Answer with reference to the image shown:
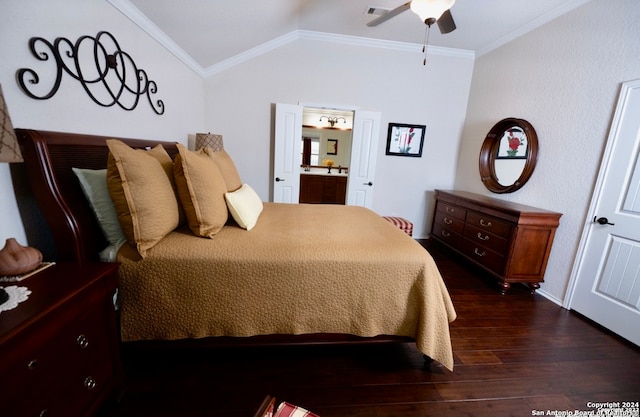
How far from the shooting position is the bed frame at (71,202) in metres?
1.11

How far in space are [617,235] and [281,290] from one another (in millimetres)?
2687

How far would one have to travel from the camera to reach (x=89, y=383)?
3.27 ft

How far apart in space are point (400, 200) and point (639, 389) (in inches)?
113

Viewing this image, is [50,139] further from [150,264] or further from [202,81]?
[202,81]

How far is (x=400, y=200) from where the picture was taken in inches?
159

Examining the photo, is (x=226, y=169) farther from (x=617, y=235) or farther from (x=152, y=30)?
(x=617, y=235)

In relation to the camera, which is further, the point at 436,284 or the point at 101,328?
the point at 436,284

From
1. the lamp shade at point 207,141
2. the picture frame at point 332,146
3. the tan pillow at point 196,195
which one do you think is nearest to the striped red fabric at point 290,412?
the tan pillow at point 196,195

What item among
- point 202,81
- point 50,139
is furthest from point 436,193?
point 50,139

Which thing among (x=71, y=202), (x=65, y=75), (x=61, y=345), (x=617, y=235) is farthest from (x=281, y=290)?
(x=617, y=235)

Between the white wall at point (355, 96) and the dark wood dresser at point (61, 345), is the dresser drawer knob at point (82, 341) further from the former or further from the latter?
the white wall at point (355, 96)

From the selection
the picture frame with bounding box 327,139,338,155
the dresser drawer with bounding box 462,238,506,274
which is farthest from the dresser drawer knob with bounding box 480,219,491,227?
the picture frame with bounding box 327,139,338,155

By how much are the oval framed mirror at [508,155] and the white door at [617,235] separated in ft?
2.21

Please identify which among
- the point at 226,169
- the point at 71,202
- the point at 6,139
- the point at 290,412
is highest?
the point at 6,139
